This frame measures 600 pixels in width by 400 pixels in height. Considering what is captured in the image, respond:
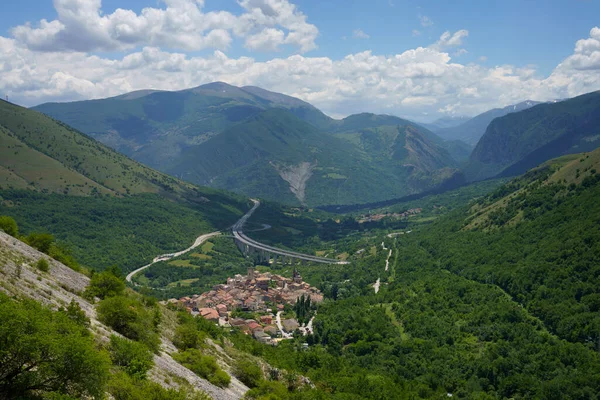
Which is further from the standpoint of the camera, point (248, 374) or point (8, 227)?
point (8, 227)

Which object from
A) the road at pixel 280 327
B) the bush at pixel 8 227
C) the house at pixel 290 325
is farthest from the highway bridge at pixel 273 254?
the bush at pixel 8 227

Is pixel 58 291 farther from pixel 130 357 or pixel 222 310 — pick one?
pixel 222 310

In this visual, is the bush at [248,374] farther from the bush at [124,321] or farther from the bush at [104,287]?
the bush at [104,287]

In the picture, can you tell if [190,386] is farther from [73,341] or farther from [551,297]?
[551,297]

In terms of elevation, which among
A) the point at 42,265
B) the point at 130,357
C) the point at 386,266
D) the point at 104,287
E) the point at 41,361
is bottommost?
the point at 386,266

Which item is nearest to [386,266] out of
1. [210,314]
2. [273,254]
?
[273,254]

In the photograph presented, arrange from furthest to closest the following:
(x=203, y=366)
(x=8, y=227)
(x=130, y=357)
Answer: (x=8, y=227), (x=203, y=366), (x=130, y=357)
